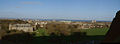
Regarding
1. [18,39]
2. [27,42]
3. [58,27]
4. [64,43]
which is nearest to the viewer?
[18,39]

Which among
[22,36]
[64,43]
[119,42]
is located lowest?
[64,43]

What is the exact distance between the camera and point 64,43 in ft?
66.8

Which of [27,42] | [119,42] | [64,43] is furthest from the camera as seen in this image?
[64,43]

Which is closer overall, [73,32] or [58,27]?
[73,32]

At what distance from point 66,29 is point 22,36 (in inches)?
302

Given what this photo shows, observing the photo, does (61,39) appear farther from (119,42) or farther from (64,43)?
(119,42)

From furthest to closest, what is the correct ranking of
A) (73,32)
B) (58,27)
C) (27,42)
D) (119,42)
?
(58,27)
(73,32)
(27,42)
(119,42)

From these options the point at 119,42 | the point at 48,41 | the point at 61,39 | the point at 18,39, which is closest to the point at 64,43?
the point at 61,39

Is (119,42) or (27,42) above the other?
(119,42)

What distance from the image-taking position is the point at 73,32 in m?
22.4

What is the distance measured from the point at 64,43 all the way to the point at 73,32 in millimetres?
2802

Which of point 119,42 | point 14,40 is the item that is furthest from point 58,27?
point 119,42

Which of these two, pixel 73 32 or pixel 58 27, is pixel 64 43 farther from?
pixel 58 27

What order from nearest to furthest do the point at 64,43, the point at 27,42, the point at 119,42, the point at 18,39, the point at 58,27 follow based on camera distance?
the point at 119,42 < the point at 18,39 < the point at 27,42 < the point at 64,43 < the point at 58,27
